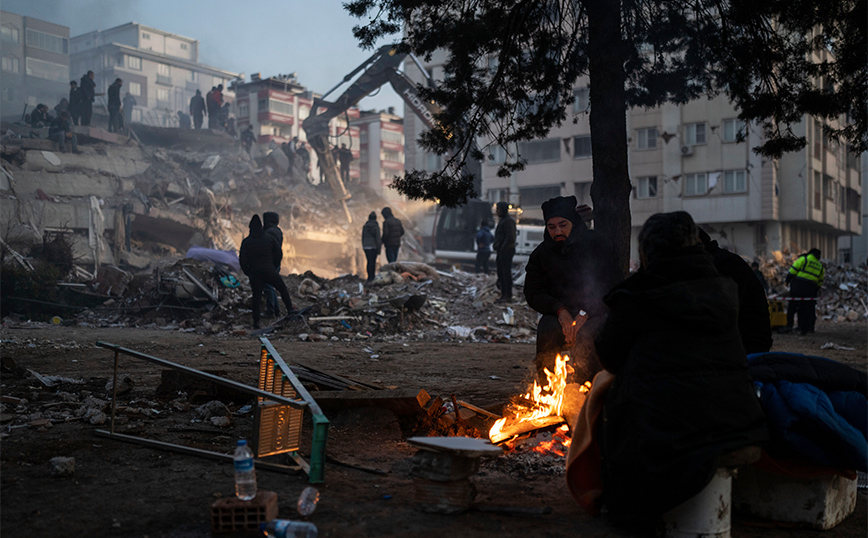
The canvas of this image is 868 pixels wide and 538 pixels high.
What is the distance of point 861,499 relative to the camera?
12.8 feet

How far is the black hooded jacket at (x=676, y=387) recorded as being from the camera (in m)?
2.78

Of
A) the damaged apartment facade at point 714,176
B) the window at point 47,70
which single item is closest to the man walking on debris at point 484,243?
the damaged apartment facade at point 714,176

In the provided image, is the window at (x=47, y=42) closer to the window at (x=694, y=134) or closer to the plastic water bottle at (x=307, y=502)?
the window at (x=694, y=134)

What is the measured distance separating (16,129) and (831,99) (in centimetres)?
3168

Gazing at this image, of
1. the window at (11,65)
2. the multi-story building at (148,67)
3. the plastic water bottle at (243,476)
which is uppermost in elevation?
the multi-story building at (148,67)

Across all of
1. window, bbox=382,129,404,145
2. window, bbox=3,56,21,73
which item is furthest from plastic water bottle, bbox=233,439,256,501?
window, bbox=382,129,404,145

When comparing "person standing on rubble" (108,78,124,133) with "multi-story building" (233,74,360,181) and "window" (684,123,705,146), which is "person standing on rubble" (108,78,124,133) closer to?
"multi-story building" (233,74,360,181)

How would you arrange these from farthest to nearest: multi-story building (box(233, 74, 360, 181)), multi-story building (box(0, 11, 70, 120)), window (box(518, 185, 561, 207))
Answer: multi-story building (box(233, 74, 360, 181)), multi-story building (box(0, 11, 70, 120)), window (box(518, 185, 561, 207))

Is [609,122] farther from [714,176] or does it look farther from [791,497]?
[714,176]

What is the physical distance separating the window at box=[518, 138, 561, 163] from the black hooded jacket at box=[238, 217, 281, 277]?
27.3 meters

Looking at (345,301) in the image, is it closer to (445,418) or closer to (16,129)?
(445,418)

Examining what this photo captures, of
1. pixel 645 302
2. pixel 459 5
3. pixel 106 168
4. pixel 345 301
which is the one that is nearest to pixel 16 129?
pixel 106 168

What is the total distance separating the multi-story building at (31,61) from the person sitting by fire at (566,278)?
163ft

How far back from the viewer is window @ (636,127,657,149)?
3462 centimetres
